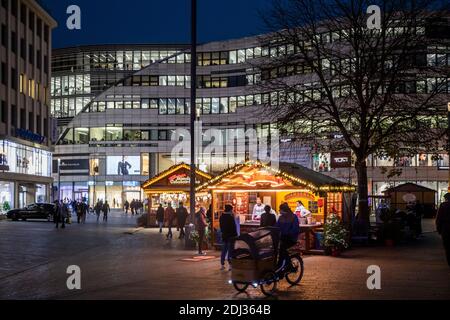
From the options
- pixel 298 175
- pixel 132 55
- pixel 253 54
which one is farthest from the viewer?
pixel 132 55

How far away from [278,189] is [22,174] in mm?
37766

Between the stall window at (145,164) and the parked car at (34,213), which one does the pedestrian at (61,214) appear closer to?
the parked car at (34,213)

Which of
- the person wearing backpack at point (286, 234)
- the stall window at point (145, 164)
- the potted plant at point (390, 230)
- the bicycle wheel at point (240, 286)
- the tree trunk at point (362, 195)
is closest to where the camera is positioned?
the bicycle wheel at point (240, 286)

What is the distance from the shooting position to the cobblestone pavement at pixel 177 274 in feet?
41.4

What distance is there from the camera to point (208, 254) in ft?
70.3

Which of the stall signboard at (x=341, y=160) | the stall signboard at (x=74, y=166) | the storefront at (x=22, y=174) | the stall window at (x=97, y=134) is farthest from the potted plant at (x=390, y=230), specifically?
the stall signboard at (x=74, y=166)

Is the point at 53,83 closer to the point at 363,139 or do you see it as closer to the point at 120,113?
the point at 120,113

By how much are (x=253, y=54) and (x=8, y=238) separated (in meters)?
54.5

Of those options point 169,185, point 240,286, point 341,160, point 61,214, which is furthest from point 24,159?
point 240,286

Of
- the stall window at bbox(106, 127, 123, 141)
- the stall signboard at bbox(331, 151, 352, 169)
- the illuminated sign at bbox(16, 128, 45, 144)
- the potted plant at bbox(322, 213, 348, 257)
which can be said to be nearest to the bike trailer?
the potted plant at bbox(322, 213, 348, 257)

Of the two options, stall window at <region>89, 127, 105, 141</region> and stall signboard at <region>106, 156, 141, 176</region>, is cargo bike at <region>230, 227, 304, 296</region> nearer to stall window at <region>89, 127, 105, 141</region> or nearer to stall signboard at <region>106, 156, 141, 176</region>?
stall signboard at <region>106, 156, 141, 176</region>

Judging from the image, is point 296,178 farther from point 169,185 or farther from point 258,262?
point 169,185

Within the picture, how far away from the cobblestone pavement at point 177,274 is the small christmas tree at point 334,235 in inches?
20.7
